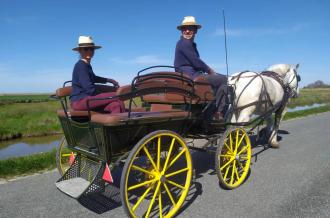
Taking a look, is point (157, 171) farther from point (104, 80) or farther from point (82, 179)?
point (104, 80)

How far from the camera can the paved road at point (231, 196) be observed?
3.70 metres

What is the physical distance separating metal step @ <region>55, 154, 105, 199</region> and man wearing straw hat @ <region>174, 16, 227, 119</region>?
2.05m

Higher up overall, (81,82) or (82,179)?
(81,82)

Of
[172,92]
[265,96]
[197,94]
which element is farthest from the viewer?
[265,96]

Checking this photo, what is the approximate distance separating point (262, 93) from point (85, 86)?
3.68 m

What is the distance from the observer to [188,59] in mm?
4828

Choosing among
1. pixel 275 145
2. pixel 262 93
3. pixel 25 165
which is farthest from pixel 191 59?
pixel 275 145

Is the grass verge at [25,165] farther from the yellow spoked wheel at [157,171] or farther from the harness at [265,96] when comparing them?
the harness at [265,96]

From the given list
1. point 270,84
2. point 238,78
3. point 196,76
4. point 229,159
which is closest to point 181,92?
point 196,76

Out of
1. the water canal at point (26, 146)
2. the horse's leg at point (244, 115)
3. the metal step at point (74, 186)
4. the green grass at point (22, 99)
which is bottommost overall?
the water canal at point (26, 146)

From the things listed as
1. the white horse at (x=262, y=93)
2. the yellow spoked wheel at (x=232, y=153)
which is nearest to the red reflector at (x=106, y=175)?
the yellow spoked wheel at (x=232, y=153)

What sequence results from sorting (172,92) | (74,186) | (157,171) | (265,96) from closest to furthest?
(157,171) → (74,186) → (172,92) → (265,96)

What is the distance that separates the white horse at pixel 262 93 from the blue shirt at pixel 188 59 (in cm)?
121

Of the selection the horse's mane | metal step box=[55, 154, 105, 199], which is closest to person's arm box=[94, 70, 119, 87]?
metal step box=[55, 154, 105, 199]
